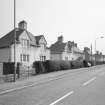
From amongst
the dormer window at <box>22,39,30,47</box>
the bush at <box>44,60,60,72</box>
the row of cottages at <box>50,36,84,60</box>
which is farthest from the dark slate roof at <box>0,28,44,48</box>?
the row of cottages at <box>50,36,84,60</box>

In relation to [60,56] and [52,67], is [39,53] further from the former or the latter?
[60,56]

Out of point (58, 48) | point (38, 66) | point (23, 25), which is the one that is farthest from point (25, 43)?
point (58, 48)

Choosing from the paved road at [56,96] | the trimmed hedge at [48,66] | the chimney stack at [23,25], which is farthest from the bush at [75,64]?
the paved road at [56,96]

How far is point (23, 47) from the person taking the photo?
31000 millimetres

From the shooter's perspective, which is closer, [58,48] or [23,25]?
[23,25]

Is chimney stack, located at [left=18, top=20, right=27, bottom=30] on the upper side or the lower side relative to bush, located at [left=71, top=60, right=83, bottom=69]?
upper

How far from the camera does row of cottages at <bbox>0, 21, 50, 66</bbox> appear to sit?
2910 cm

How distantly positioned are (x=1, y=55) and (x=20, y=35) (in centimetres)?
565

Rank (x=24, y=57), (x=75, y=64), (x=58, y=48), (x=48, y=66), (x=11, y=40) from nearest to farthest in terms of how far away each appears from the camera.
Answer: (x=48, y=66) < (x=11, y=40) < (x=24, y=57) < (x=75, y=64) < (x=58, y=48)

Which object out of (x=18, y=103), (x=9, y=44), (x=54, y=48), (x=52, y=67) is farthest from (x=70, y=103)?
(x=54, y=48)

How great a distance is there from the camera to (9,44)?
94.3ft

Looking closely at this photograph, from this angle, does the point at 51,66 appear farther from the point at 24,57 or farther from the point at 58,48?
the point at 58,48

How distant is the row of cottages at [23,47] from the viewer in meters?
29.1

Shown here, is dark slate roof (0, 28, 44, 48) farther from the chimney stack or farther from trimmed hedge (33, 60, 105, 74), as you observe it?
trimmed hedge (33, 60, 105, 74)
